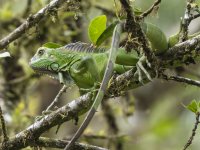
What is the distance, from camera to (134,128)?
20.4 ft

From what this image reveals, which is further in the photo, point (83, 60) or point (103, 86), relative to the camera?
point (83, 60)

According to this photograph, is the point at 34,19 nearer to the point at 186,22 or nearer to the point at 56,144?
the point at 56,144

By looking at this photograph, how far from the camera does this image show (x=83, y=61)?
2885mm

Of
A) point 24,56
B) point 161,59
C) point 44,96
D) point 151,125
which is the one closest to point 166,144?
point 151,125

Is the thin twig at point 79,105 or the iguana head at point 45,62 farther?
the iguana head at point 45,62

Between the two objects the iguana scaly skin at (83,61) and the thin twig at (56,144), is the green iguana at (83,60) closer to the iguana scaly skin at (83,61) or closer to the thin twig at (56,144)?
the iguana scaly skin at (83,61)

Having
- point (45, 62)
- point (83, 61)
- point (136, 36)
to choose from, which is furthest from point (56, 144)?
point (136, 36)

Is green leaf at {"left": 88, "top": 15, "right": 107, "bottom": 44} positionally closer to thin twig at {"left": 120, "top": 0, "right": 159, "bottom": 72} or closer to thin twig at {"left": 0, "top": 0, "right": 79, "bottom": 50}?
thin twig at {"left": 120, "top": 0, "right": 159, "bottom": 72}

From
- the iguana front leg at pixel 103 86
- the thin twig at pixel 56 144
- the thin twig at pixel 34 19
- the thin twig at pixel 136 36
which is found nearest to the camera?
the iguana front leg at pixel 103 86

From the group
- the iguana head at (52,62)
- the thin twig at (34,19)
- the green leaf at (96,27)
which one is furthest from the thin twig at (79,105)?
the thin twig at (34,19)

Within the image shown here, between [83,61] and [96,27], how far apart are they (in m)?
0.51

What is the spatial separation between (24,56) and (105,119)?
0.91 meters

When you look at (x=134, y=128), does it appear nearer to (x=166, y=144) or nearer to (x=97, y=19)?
(x=166, y=144)

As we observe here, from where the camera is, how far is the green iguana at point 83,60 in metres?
2.55
